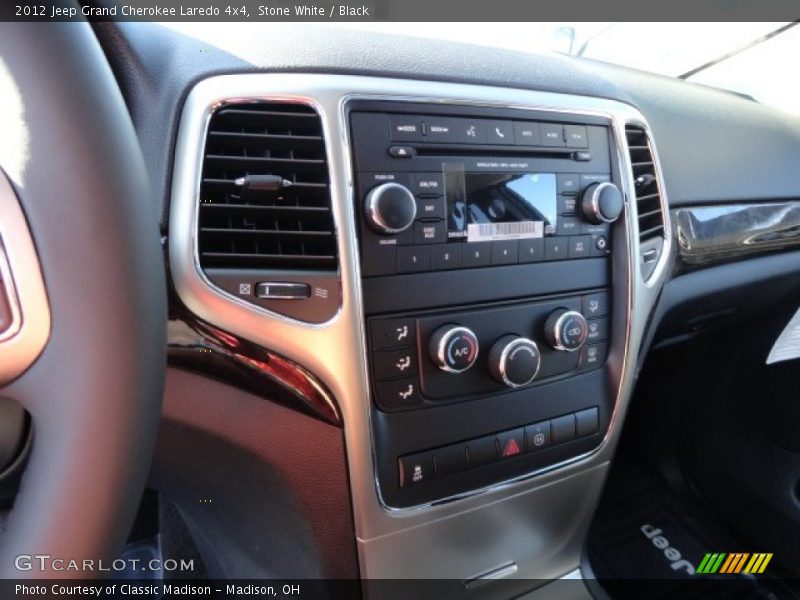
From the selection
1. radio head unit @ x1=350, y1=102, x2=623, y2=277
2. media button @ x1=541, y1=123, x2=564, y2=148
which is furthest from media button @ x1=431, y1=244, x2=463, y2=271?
media button @ x1=541, y1=123, x2=564, y2=148

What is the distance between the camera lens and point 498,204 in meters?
0.91

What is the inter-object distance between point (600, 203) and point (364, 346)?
402 millimetres

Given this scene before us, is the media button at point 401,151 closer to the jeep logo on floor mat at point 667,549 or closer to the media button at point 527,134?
the media button at point 527,134

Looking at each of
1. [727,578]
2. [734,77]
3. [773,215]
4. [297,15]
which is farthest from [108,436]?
[734,77]

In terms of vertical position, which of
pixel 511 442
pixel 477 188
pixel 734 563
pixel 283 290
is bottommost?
pixel 734 563

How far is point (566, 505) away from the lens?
113 centimetres

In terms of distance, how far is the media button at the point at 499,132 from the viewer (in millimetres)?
905

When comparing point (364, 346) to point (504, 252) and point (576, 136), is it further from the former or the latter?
point (576, 136)

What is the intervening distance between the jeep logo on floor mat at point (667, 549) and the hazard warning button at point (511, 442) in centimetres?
76

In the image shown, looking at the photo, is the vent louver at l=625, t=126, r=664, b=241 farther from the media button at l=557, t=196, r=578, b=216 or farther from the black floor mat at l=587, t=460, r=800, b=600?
the black floor mat at l=587, t=460, r=800, b=600

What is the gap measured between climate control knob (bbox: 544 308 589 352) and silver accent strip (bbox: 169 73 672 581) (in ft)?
0.37

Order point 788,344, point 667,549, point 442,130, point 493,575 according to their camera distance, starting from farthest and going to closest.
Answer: point 667,549, point 788,344, point 493,575, point 442,130

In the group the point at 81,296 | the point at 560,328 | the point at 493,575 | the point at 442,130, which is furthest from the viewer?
the point at 493,575

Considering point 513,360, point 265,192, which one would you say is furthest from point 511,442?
point 265,192
